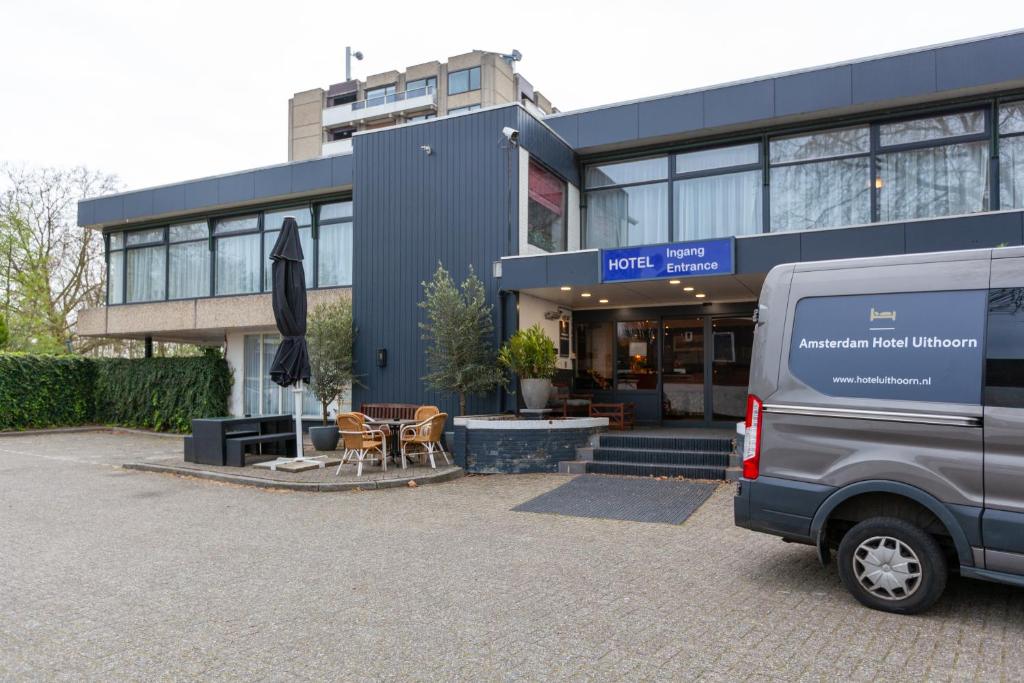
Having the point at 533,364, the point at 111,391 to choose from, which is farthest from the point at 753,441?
the point at 111,391

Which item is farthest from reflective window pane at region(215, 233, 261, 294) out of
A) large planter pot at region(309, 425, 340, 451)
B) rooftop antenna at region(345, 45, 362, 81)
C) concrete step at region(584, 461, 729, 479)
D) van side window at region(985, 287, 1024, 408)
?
rooftop antenna at region(345, 45, 362, 81)

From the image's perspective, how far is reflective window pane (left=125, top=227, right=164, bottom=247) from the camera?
1889 centimetres

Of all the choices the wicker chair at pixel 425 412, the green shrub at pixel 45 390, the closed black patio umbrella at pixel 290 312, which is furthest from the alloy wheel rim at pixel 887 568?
the green shrub at pixel 45 390

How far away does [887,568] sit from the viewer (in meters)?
4.47

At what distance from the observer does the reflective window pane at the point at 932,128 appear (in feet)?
37.2

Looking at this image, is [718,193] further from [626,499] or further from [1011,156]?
[626,499]

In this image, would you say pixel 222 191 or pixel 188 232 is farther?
pixel 188 232

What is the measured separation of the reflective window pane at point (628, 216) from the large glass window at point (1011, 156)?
5.19 meters

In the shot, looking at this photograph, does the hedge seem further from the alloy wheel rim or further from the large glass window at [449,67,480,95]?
the large glass window at [449,67,480,95]

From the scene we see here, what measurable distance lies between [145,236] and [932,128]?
18099mm

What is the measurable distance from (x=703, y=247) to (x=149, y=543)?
8041 millimetres

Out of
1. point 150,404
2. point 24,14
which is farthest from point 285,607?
point 150,404

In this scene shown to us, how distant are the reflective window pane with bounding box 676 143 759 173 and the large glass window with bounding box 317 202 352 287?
733 centimetres

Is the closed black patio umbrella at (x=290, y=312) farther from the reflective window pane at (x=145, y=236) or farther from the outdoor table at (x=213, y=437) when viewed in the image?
the reflective window pane at (x=145, y=236)
